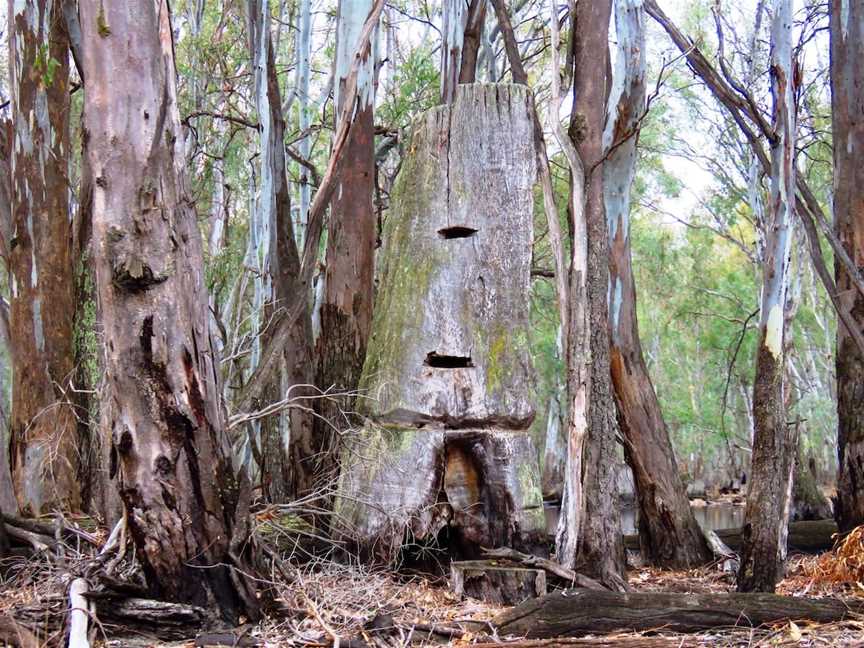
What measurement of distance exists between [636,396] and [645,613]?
11.1 ft

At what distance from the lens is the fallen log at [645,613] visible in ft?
12.8

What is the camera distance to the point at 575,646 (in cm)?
362

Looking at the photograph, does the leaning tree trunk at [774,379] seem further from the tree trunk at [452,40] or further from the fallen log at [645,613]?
the tree trunk at [452,40]

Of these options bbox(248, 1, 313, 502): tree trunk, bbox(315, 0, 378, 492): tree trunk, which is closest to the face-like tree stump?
bbox(315, 0, 378, 492): tree trunk

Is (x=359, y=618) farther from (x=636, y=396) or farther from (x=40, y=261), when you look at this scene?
(x=40, y=261)

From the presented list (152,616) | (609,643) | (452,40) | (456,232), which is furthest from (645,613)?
(452,40)

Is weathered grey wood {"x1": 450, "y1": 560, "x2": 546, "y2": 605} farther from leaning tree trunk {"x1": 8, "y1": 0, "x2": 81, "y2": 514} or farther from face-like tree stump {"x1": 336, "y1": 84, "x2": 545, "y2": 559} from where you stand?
leaning tree trunk {"x1": 8, "y1": 0, "x2": 81, "y2": 514}

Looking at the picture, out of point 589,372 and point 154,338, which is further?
point 589,372

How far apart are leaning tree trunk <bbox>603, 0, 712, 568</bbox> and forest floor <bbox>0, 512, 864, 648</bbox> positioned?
2.10 m

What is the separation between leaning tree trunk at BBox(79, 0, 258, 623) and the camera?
12.5ft

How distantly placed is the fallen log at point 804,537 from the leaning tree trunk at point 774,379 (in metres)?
2.65

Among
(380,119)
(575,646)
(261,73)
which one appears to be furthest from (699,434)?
(575,646)

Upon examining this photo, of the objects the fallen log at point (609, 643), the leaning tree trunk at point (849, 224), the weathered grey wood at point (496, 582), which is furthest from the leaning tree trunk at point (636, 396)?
→ the fallen log at point (609, 643)

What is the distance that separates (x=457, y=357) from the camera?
16.6 ft
